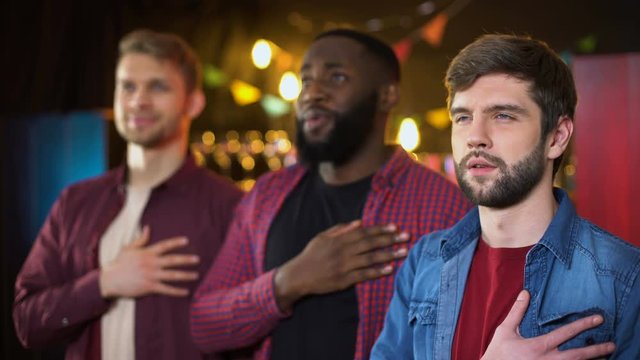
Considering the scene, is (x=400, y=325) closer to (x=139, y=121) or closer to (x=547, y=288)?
(x=547, y=288)

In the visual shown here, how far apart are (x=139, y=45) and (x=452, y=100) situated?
1.42m

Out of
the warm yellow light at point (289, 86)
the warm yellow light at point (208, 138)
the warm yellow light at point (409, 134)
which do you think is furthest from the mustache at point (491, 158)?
the warm yellow light at point (409, 134)

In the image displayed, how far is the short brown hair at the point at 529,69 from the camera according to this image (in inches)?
67.5

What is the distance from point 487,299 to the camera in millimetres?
1739

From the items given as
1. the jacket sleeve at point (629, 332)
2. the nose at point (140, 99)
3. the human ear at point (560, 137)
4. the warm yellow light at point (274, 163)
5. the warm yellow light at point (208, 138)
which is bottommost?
the jacket sleeve at point (629, 332)

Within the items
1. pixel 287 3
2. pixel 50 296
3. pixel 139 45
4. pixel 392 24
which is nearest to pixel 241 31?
pixel 287 3

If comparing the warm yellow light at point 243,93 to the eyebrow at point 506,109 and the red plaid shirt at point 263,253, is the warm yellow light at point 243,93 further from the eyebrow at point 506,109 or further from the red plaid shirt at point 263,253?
the eyebrow at point 506,109

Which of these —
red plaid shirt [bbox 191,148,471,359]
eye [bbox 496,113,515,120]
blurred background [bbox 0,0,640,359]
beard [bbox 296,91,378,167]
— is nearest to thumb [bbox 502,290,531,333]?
eye [bbox 496,113,515,120]

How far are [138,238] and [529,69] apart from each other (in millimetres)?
1557

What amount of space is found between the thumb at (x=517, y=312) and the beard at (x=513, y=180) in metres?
0.20

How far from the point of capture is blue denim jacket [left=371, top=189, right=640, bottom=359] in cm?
158

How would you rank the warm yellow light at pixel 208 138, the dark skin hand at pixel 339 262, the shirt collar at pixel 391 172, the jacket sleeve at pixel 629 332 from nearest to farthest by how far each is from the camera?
the jacket sleeve at pixel 629 332, the dark skin hand at pixel 339 262, the shirt collar at pixel 391 172, the warm yellow light at pixel 208 138

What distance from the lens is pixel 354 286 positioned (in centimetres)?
226

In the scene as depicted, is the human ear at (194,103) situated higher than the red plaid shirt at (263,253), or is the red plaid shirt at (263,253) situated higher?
the human ear at (194,103)
